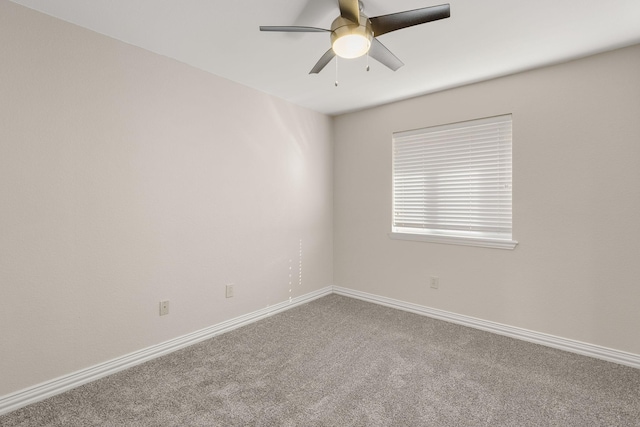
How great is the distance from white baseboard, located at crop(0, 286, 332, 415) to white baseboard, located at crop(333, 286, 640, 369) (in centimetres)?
138

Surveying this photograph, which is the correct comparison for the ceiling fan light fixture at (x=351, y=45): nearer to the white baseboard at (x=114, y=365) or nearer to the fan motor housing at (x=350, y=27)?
the fan motor housing at (x=350, y=27)

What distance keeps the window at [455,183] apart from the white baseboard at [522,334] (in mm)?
745

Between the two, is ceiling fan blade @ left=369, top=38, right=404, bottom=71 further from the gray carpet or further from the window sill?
the gray carpet

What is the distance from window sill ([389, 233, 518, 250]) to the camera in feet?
9.56

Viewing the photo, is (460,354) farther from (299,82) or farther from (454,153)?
(299,82)

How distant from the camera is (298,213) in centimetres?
377

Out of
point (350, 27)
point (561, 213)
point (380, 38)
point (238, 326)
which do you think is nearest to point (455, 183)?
point (561, 213)

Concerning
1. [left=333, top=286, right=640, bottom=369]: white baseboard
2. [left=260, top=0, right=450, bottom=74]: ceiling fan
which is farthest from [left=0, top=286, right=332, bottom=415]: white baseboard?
[left=260, top=0, right=450, bottom=74]: ceiling fan

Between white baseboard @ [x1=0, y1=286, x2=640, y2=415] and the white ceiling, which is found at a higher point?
the white ceiling

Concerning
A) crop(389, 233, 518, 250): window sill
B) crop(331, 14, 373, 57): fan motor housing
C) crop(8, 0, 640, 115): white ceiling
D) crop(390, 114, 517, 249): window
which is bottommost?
crop(389, 233, 518, 250): window sill

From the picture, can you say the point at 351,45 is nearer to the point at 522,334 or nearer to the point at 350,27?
the point at 350,27

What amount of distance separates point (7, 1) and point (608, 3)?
3448mm

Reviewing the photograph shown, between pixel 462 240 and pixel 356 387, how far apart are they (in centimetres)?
182

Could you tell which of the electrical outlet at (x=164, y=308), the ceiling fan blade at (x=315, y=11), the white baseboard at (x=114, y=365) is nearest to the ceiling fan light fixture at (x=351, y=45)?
the ceiling fan blade at (x=315, y=11)
